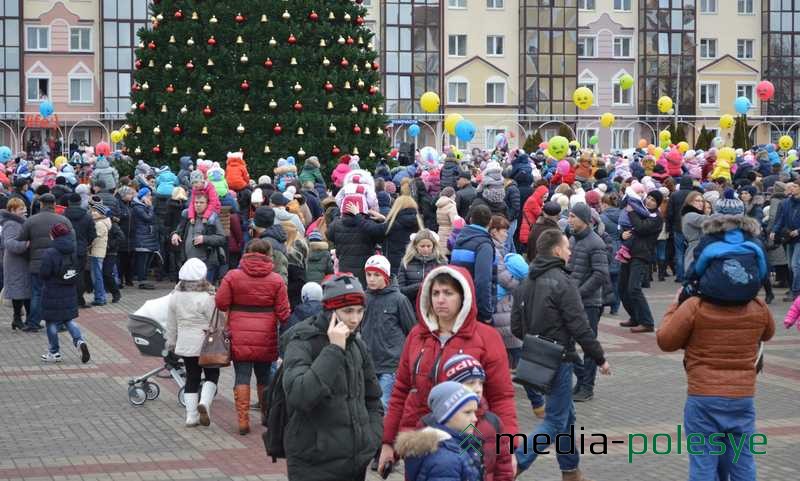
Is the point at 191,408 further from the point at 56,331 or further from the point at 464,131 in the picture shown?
the point at 464,131

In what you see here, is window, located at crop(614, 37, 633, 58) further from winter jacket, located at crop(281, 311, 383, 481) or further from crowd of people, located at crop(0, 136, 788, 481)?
winter jacket, located at crop(281, 311, 383, 481)

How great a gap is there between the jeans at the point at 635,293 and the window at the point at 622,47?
5917cm

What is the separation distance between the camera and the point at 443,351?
6957 millimetres

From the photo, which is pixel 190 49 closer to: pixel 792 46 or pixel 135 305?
pixel 135 305

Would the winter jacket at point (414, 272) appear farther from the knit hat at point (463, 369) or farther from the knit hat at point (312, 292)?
the knit hat at point (463, 369)

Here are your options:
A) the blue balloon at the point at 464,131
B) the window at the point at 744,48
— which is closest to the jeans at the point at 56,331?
the blue balloon at the point at 464,131

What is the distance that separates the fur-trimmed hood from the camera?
7797 mm

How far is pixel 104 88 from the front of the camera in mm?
67812

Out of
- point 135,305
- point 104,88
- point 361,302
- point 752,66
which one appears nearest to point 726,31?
point 752,66

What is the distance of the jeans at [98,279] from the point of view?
20250 millimetres

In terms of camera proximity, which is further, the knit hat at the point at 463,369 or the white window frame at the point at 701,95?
the white window frame at the point at 701,95

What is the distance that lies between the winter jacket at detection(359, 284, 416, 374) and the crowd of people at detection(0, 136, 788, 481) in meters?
0.02

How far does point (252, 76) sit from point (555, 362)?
1732cm

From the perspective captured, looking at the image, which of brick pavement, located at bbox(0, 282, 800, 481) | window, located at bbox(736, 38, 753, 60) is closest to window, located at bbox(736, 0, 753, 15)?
Answer: window, located at bbox(736, 38, 753, 60)
